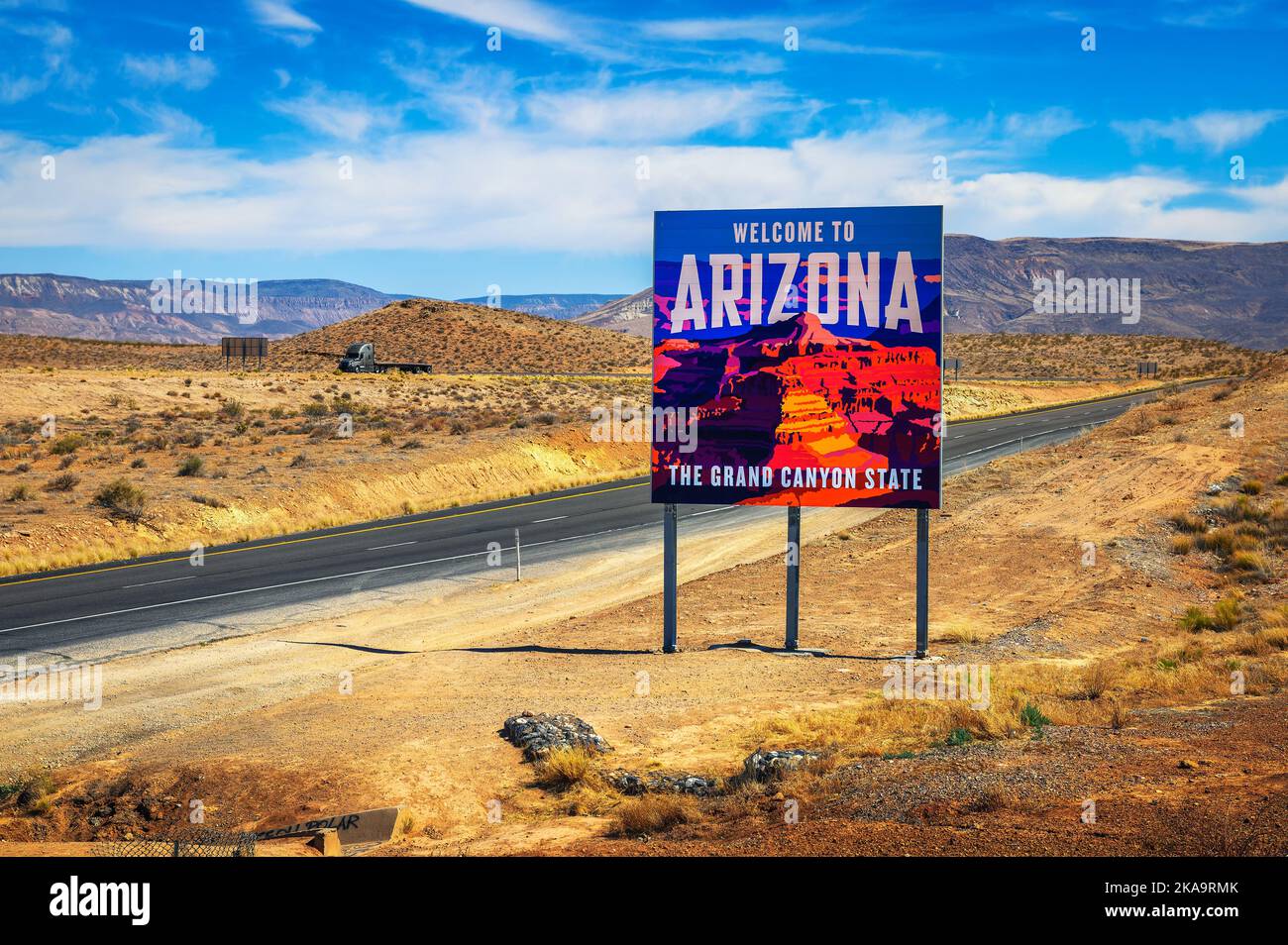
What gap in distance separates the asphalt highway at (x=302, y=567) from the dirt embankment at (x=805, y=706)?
9.46 feet

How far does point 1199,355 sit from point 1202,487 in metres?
113

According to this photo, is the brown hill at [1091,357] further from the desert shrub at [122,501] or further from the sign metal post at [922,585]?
the sign metal post at [922,585]

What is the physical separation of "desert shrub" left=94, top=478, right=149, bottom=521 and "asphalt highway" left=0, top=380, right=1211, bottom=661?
2.76 m

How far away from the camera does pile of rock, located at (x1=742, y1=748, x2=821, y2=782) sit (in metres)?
10.6

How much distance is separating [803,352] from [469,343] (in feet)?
392

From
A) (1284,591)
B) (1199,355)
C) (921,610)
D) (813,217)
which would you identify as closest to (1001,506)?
(1284,591)

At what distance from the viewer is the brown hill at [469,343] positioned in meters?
123

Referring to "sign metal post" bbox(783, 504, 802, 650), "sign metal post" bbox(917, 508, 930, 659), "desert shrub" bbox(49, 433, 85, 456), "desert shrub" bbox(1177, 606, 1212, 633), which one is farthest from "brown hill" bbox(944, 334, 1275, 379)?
"sign metal post" bbox(783, 504, 802, 650)

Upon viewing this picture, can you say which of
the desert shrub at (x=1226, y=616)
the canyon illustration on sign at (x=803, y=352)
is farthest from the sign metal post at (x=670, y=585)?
the desert shrub at (x=1226, y=616)

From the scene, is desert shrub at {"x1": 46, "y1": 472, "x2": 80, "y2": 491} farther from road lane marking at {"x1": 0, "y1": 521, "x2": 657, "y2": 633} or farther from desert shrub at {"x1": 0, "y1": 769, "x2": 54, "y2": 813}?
desert shrub at {"x1": 0, "y1": 769, "x2": 54, "y2": 813}

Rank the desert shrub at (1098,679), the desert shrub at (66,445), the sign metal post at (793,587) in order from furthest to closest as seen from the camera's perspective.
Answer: the desert shrub at (66,445), the sign metal post at (793,587), the desert shrub at (1098,679)

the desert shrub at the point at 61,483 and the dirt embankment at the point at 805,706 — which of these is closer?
the dirt embankment at the point at 805,706

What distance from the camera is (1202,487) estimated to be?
3105 cm
